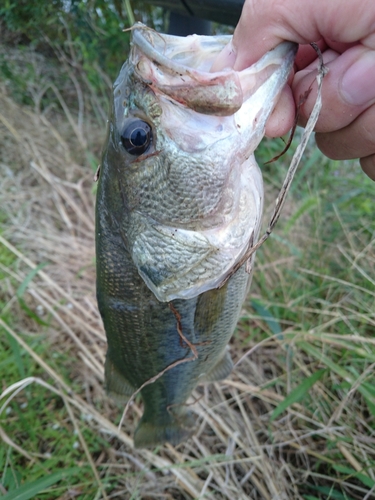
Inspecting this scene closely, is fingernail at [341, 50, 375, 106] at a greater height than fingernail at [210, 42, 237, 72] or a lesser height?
lesser

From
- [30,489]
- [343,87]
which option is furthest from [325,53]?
[30,489]

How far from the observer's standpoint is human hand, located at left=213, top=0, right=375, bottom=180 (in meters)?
1.02

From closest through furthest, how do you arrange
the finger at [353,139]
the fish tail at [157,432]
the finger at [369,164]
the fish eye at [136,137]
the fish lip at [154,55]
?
the fish lip at [154,55] < the fish eye at [136,137] < the finger at [353,139] < the finger at [369,164] < the fish tail at [157,432]

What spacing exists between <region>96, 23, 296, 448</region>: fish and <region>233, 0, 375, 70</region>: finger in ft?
0.14

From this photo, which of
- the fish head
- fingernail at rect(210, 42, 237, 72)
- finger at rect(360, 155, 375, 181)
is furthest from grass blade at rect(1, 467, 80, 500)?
finger at rect(360, 155, 375, 181)

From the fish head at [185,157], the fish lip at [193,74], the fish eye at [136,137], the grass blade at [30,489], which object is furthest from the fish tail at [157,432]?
the fish lip at [193,74]

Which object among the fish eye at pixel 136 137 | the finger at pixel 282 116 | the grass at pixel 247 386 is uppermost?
the fish eye at pixel 136 137

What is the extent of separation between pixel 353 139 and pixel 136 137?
73 centimetres

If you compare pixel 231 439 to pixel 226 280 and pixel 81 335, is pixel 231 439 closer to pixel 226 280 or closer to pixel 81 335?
pixel 81 335

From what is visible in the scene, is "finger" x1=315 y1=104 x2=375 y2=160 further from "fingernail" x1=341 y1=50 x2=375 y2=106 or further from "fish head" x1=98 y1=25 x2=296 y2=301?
"fish head" x1=98 y1=25 x2=296 y2=301

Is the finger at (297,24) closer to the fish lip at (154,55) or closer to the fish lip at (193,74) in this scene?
the fish lip at (193,74)

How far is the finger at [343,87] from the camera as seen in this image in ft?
3.67

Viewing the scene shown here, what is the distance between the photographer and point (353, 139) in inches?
53.7

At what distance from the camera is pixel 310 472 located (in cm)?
186
